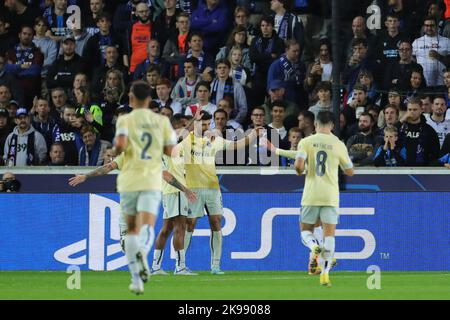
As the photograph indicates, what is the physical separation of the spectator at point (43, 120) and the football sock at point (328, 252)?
7363mm

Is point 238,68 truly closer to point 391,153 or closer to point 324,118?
point 391,153

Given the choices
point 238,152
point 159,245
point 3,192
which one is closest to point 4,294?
point 159,245

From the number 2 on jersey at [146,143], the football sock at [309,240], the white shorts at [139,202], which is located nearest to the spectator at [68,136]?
the football sock at [309,240]

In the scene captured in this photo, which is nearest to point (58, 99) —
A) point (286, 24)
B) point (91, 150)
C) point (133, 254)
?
point (91, 150)

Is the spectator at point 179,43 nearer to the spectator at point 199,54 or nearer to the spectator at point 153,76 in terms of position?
the spectator at point 199,54

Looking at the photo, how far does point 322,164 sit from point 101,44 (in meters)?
8.81

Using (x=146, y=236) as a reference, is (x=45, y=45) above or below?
above

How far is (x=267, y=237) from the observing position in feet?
58.0

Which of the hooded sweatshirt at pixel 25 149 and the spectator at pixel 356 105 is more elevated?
the spectator at pixel 356 105

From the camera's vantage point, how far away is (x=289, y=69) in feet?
66.1

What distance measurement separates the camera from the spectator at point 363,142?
18.5m

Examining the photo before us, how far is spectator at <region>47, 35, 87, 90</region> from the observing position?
21062 mm

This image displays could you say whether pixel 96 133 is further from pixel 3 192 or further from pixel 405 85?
pixel 405 85

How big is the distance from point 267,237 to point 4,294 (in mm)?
5639
